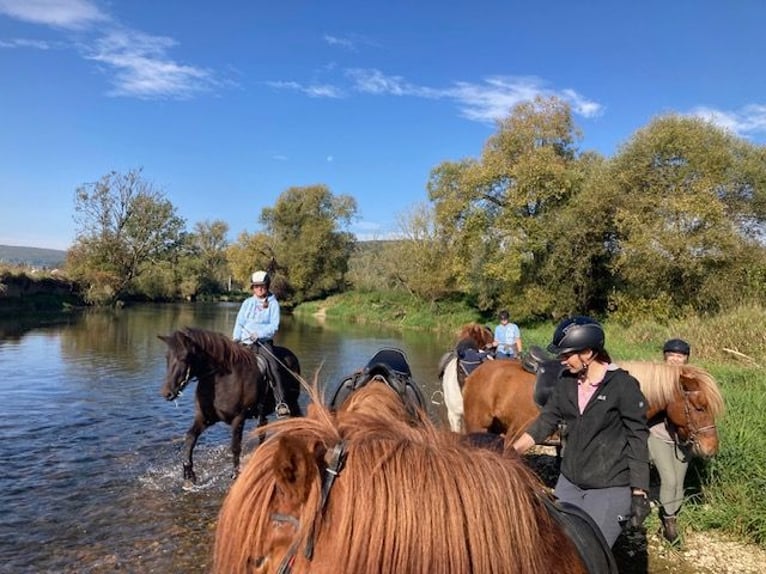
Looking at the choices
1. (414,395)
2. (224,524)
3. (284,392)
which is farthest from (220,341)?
(224,524)

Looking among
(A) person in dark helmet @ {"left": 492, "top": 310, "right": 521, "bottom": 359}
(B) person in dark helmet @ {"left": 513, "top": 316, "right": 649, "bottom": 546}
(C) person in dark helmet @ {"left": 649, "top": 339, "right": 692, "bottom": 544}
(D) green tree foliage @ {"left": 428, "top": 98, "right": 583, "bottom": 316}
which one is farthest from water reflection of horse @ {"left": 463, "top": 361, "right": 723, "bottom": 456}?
(D) green tree foliage @ {"left": 428, "top": 98, "right": 583, "bottom": 316}

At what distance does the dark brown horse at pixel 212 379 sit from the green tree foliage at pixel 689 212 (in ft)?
58.2

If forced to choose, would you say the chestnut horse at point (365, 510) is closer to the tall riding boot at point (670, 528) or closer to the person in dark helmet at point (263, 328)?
the tall riding boot at point (670, 528)

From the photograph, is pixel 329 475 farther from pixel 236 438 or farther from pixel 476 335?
pixel 476 335

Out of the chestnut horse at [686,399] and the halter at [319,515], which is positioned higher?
the halter at [319,515]

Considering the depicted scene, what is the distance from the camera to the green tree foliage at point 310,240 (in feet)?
161

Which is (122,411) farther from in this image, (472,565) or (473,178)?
(473,178)

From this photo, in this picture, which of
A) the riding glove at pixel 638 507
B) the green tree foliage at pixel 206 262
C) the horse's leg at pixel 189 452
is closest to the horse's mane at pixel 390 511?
the riding glove at pixel 638 507

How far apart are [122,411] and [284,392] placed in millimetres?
4211

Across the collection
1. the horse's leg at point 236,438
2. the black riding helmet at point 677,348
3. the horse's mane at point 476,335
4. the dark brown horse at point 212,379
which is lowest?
the horse's leg at point 236,438

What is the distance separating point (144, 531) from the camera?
518cm

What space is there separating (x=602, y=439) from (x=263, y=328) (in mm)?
5367

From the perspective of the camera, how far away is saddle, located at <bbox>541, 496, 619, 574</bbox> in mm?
1729

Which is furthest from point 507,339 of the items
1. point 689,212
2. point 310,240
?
point 310,240
